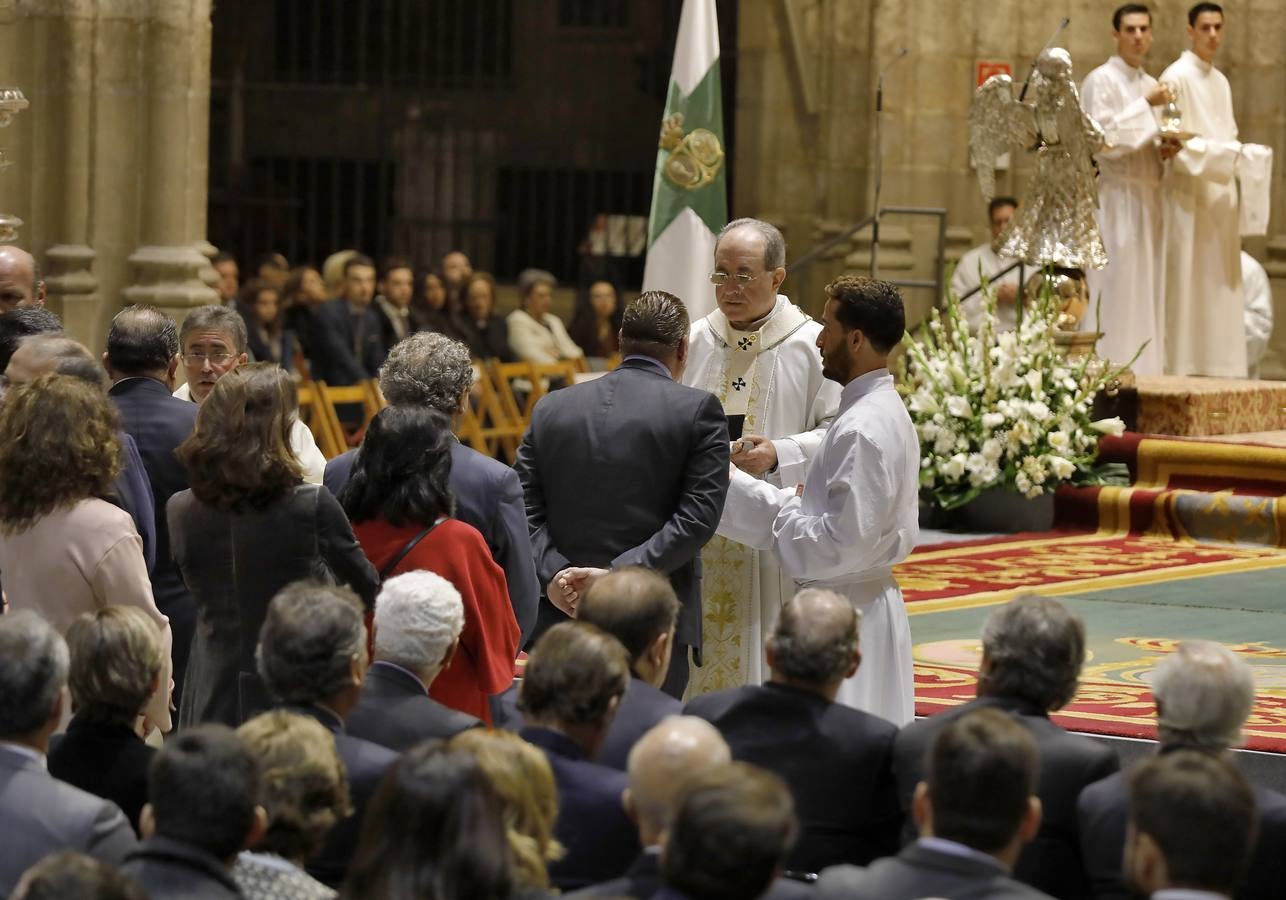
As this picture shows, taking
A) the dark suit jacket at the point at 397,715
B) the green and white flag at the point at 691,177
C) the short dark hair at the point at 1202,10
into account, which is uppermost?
the short dark hair at the point at 1202,10

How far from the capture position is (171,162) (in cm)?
1362

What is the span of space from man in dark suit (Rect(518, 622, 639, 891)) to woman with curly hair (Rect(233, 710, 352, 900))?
1.42 ft

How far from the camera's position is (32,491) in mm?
5188

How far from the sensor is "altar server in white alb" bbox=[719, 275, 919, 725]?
5.95 meters

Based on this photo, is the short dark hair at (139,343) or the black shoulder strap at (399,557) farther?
the short dark hair at (139,343)

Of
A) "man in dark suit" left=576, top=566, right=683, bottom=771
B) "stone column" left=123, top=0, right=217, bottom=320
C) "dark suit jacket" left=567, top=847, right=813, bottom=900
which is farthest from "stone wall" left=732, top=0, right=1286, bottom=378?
"dark suit jacket" left=567, top=847, right=813, bottom=900

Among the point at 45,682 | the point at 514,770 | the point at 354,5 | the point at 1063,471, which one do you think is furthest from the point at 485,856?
the point at 354,5

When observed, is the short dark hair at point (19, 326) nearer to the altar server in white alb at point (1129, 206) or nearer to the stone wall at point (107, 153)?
the stone wall at point (107, 153)

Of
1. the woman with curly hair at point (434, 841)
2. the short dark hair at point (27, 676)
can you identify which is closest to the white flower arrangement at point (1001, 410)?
the short dark hair at point (27, 676)

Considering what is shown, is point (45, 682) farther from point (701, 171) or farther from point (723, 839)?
point (701, 171)

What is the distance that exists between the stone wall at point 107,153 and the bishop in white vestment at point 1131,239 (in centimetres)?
534

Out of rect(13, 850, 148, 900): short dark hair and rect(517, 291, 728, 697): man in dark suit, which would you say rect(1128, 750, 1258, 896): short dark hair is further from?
rect(517, 291, 728, 697): man in dark suit

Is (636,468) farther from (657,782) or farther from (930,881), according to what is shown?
(930,881)

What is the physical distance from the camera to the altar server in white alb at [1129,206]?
12.9 m
